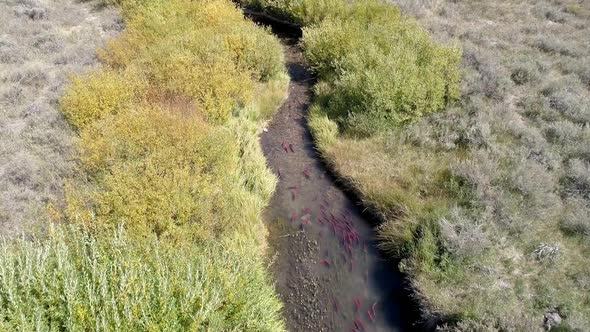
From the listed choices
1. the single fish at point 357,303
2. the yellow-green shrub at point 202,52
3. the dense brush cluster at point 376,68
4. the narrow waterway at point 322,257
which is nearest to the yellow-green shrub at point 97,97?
the yellow-green shrub at point 202,52

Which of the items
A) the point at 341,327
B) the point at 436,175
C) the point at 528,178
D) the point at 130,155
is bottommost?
the point at 341,327

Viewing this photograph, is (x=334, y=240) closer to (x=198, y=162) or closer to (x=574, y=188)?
(x=198, y=162)

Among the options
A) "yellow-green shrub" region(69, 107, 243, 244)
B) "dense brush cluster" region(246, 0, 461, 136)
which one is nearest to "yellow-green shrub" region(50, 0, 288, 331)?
"yellow-green shrub" region(69, 107, 243, 244)

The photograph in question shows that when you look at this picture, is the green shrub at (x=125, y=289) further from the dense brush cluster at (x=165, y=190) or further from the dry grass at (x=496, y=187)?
the dry grass at (x=496, y=187)

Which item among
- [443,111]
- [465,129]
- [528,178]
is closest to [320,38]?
[443,111]

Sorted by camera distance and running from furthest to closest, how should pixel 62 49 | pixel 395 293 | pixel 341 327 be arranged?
pixel 62 49 → pixel 395 293 → pixel 341 327

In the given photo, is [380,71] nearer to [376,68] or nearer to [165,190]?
[376,68]
